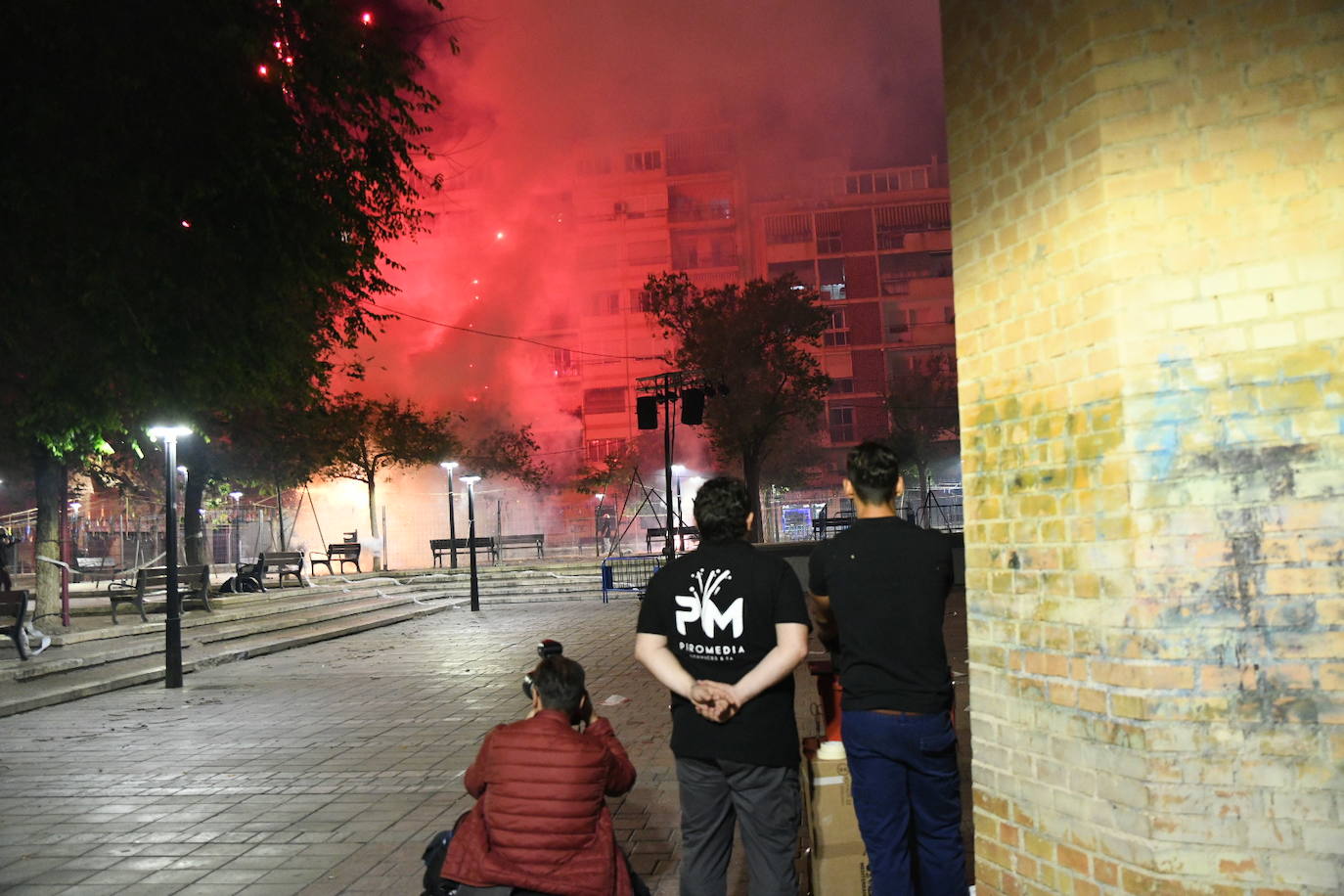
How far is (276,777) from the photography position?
280 inches

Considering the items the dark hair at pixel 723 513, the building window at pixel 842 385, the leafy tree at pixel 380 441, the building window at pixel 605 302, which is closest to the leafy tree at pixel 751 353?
the leafy tree at pixel 380 441

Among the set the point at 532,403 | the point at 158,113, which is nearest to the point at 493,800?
the point at 158,113

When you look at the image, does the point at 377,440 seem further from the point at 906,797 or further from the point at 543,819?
the point at 906,797

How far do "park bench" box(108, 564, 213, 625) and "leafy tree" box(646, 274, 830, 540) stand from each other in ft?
74.5

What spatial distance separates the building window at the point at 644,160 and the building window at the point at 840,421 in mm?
25436

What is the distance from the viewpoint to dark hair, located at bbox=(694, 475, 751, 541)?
3.41 m

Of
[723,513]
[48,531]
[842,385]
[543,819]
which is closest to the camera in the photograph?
[543,819]

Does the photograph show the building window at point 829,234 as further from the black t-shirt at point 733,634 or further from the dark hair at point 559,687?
the dark hair at point 559,687

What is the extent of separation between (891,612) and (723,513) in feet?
2.10

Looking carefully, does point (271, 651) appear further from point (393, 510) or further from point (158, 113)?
point (393, 510)

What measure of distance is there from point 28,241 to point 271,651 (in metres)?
7.93

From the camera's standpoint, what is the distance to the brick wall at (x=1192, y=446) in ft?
9.44

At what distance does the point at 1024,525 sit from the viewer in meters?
3.48

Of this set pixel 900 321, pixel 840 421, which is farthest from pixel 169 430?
pixel 900 321
